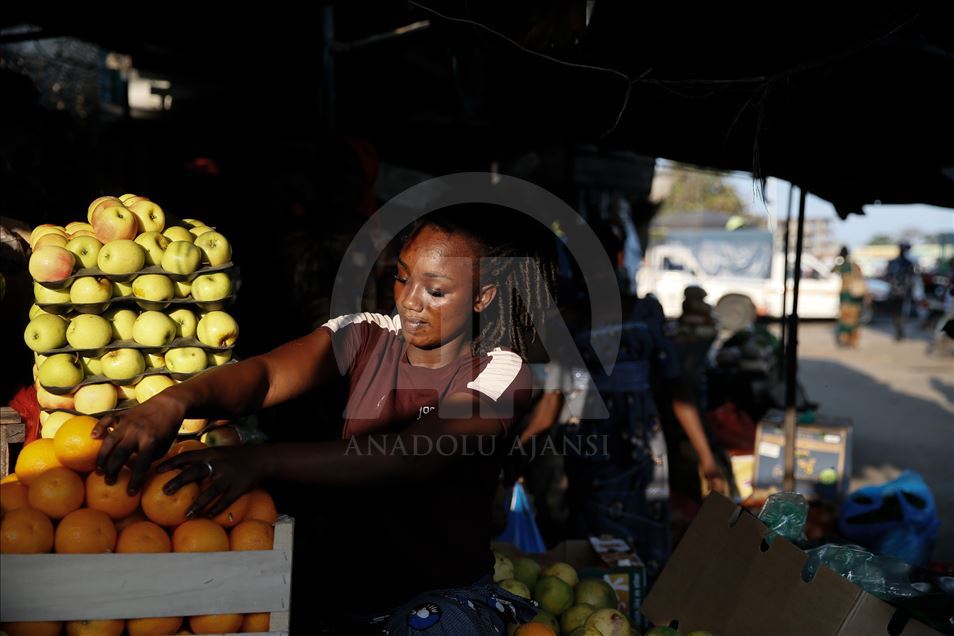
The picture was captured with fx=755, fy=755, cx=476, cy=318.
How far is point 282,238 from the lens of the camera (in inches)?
167

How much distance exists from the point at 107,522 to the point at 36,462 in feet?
0.89

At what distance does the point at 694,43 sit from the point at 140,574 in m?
2.55

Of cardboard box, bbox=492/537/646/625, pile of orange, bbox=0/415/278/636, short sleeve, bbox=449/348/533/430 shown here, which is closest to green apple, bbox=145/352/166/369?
pile of orange, bbox=0/415/278/636

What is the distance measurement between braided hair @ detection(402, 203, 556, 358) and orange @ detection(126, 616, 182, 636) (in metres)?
1.05

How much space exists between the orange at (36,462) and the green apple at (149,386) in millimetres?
442

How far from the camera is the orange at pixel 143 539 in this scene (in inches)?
59.6

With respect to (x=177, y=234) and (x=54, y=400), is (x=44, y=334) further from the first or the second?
(x=177, y=234)

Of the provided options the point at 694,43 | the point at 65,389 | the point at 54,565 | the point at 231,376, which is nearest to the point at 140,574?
the point at 54,565

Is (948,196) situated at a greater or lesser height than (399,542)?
greater

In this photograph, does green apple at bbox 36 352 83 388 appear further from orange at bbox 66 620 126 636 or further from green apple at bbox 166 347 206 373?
orange at bbox 66 620 126 636

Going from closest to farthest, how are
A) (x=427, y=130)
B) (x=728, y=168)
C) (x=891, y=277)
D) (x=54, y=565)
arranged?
1. (x=54, y=565)
2. (x=728, y=168)
3. (x=427, y=130)
4. (x=891, y=277)

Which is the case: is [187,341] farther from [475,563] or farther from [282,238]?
[282,238]

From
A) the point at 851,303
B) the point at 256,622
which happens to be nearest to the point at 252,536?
the point at 256,622

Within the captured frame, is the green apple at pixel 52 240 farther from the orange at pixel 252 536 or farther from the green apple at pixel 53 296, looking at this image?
the orange at pixel 252 536
